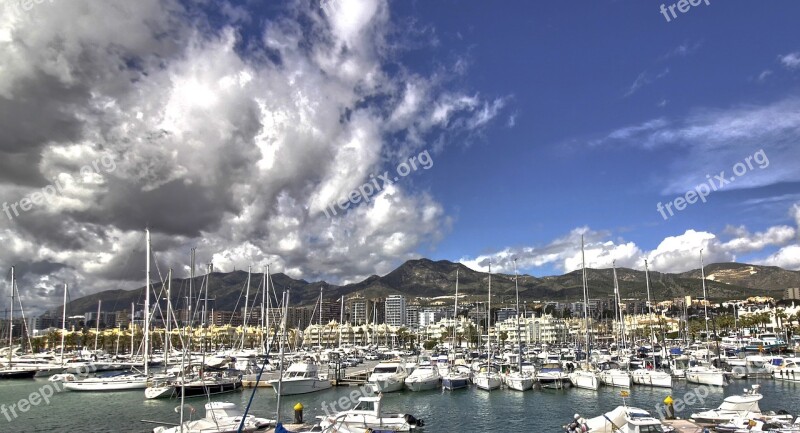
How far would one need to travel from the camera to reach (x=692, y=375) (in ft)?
224

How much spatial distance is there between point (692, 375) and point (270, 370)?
59.0m

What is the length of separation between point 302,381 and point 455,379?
18.2 m

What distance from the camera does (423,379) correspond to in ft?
211

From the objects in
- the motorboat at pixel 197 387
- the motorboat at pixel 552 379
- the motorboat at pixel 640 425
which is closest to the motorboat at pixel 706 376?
the motorboat at pixel 552 379

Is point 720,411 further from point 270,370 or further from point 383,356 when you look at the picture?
point 383,356

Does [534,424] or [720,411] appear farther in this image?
[534,424]

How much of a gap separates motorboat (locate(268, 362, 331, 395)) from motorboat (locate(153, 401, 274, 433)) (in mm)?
23761

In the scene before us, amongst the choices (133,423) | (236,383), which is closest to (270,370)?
(236,383)

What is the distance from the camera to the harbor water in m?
44.4

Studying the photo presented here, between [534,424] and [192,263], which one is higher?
[192,263]

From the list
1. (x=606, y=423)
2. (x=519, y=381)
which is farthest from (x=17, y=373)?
(x=606, y=423)

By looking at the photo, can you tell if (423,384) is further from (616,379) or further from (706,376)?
(706,376)

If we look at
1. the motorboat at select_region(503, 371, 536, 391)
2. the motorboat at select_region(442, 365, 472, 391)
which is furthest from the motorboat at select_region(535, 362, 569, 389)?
the motorboat at select_region(442, 365, 472, 391)

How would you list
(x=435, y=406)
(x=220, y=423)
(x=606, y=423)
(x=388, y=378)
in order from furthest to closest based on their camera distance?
(x=388, y=378), (x=435, y=406), (x=220, y=423), (x=606, y=423)
